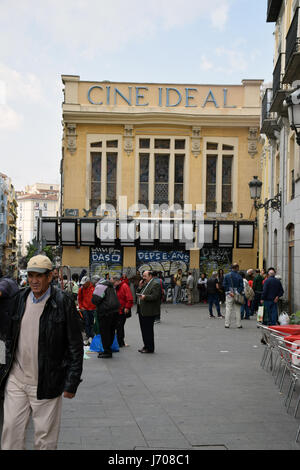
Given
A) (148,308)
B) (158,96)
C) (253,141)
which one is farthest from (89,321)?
(253,141)

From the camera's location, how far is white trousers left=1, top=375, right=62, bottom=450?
4.52 m

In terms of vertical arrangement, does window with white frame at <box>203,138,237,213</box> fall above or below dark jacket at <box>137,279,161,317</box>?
above

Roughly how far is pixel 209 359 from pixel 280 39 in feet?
45.4

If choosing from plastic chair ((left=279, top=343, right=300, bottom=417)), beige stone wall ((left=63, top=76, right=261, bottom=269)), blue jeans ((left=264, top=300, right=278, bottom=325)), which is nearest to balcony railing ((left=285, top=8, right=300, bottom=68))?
blue jeans ((left=264, top=300, right=278, bottom=325))

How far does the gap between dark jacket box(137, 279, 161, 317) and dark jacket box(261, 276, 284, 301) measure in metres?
3.11

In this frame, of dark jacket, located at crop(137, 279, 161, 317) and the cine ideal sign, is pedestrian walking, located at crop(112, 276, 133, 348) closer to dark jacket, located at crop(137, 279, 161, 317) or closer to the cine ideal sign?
dark jacket, located at crop(137, 279, 161, 317)

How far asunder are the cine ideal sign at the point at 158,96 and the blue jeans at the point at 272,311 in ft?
57.1

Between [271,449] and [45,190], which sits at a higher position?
[45,190]

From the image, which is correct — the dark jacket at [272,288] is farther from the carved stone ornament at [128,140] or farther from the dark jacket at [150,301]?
the carved stone ornament at [128,140]

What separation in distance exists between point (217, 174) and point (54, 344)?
26198 mm

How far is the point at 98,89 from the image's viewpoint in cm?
3011

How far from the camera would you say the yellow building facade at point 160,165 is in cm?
2973
